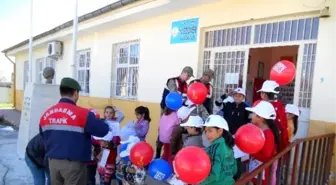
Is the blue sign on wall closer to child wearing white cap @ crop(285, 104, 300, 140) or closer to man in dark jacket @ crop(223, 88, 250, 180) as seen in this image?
man in dark jacket @ crop(223, 88, 250, 180)

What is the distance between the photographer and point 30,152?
124 inches

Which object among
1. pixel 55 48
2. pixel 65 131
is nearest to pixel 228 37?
pixel 65 131

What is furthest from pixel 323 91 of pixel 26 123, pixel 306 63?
pixel 26 123

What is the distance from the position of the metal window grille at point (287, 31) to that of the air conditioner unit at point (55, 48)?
28.8ft

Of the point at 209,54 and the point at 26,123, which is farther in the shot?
the point at 209,54

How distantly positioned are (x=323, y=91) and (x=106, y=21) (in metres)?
5.69

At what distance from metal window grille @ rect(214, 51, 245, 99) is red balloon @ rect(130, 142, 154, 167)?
2460 mm

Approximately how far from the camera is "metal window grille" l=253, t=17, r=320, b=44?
403 cm

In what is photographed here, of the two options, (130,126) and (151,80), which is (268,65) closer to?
(151,80)

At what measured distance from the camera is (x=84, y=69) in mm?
10211

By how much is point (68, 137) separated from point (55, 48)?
9.62 metres

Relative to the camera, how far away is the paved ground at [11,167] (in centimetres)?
457

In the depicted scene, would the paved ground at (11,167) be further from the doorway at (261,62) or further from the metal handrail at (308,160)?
the doorway at (261,62)

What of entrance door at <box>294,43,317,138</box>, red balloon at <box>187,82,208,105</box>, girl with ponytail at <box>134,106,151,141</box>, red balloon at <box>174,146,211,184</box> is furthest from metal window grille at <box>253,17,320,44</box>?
red balloon at <box>174,146,211,184</box>
